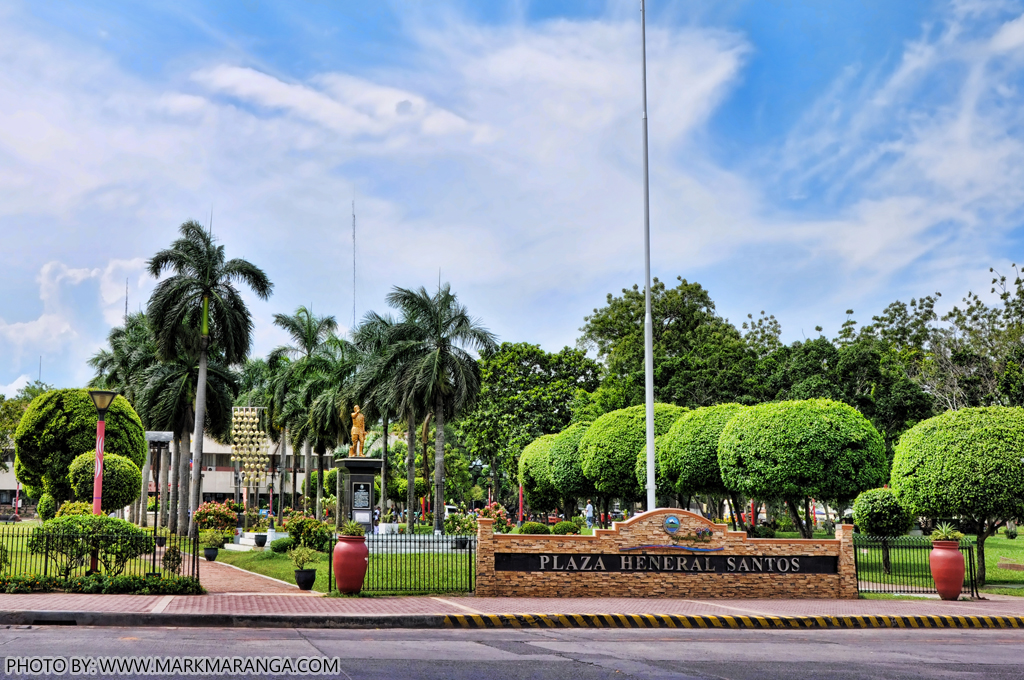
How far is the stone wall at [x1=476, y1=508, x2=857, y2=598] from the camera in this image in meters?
18.0

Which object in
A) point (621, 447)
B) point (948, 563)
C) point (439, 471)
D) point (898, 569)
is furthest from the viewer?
point (621, 447)

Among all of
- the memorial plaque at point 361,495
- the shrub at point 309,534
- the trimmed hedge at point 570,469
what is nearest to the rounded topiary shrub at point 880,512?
the trimmed hedge at point 570,469

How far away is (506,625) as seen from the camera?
14.6 metres

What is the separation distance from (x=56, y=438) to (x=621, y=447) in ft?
77.5

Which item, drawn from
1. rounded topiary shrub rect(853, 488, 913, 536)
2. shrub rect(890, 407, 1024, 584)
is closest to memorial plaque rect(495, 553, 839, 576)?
shrub rect(890, 407, 1024, 584)

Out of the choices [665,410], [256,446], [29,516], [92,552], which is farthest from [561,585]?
[29,516]

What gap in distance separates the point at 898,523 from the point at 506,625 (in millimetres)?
19734

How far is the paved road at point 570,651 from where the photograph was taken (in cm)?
988

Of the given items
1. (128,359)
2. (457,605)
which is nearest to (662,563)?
(457,605)

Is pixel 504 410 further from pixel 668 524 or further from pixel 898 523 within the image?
pixel 668 524

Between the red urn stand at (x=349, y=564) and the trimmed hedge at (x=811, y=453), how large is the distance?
612 inches

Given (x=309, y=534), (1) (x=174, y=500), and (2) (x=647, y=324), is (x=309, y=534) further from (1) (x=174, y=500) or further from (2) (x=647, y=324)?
(1) (x=174, y=500)

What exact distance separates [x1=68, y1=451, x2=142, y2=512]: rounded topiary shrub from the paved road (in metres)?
21.7

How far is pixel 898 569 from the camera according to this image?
2856 centimetres
